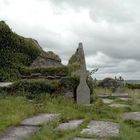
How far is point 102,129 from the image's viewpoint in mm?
7289

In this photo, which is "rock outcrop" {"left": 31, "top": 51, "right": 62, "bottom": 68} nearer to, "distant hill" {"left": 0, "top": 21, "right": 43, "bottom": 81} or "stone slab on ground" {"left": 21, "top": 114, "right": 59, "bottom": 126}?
"distant hill" {"left": 0, "top": 21, "right": 43, "bottom": 81}

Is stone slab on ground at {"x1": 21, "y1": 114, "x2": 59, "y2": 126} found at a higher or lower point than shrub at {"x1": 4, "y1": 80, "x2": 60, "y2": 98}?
lower

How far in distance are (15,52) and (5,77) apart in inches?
84.2

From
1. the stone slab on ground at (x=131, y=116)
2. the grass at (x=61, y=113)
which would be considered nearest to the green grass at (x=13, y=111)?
the grass at (x=61, y=113)

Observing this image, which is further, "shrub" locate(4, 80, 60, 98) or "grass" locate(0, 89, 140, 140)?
"shrub" locate(4, 80, 60, 98)

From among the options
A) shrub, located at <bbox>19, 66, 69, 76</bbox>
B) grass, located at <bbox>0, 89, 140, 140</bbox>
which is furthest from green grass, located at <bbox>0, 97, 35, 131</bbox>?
shrub, located at <bbox>19, 66, 69, 76</bbox>

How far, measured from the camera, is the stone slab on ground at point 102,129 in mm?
6883

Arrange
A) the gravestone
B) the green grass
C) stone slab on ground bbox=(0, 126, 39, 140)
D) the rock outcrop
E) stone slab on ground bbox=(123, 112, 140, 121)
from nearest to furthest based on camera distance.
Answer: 1. stone slab on ground bbox=(0, 126, 39, 140)
2. the green grass
3. stone slab on ground bbox=(123, 112, 140, 121)
4. the gravestone
5. the rock outcrop

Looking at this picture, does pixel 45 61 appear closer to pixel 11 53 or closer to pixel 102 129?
pixel 11 53

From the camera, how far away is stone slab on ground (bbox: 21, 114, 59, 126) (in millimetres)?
7830

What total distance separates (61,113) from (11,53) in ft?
26.7

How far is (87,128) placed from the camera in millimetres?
7395

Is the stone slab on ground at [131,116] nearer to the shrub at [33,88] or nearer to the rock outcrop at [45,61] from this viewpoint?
the shrub at [33,88]

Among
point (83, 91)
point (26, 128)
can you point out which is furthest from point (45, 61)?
point (26, 128)
